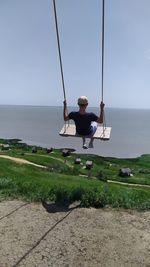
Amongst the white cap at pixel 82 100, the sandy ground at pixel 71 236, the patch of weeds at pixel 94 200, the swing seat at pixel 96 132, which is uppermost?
the white cap at pixel 82 100

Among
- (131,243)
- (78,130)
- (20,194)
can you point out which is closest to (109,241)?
(131,243)

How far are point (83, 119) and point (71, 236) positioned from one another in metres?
5.87

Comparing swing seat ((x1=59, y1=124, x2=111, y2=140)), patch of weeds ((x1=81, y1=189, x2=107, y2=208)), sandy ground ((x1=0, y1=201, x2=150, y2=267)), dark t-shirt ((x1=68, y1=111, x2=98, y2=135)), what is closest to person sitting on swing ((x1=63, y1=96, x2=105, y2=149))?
dark t-shirt ((x1=68, y1=111, x2=98, y2=135))

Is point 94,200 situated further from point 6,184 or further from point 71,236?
point 6,184

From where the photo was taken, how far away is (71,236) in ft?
33.4

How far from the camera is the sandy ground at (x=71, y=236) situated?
9.02 m

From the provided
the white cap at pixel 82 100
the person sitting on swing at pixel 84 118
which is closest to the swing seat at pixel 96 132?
the person sitting on swing at pixel 84 118

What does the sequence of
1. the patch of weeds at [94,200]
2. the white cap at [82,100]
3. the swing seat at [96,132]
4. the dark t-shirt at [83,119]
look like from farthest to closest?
the swing seat at [96,132], the dark t-shirt at [83,119], the white cap at [82,100], the patch of weeds at [94,200]

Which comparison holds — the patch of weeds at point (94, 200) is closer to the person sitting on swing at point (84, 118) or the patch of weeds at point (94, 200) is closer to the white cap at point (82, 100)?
the person sitting on swing at point (84, 118)

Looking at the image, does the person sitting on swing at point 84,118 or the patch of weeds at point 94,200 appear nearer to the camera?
the patch of weeds at point 94,200

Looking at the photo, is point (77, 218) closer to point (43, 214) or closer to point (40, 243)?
point (43, 214)

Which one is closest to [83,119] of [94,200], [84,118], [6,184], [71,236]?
[84,118]

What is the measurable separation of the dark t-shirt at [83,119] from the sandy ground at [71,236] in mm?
3896

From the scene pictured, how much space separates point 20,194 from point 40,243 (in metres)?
4.02
